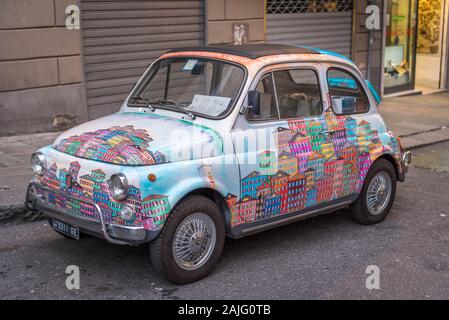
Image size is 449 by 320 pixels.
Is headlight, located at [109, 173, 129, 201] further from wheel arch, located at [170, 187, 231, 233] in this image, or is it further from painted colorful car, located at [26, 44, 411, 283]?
wheel arch, located at [170, 187, 231, 233]

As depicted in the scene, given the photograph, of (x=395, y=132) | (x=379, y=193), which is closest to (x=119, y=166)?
(x=379, y=193)

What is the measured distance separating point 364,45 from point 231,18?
4.36 metres

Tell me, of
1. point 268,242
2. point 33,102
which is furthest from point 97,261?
point 33,102

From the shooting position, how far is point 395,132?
11367 mm

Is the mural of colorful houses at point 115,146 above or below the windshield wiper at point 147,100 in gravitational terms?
below

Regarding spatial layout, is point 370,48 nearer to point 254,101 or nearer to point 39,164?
point 254,101

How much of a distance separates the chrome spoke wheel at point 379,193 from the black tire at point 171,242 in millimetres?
2037

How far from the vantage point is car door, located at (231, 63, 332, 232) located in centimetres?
536

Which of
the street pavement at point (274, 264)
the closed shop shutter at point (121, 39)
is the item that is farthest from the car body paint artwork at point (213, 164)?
the closed shop shutter at point (121, 39)

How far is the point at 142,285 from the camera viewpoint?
197 inches

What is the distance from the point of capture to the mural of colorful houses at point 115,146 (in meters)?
4.77

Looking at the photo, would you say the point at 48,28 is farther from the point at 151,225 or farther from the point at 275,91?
the point at 151,225

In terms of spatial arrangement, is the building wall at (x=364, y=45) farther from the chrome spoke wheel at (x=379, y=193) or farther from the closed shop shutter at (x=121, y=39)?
the chrome spoke wheel at (x=379, y=193)

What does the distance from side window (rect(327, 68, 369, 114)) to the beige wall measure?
5551mm
